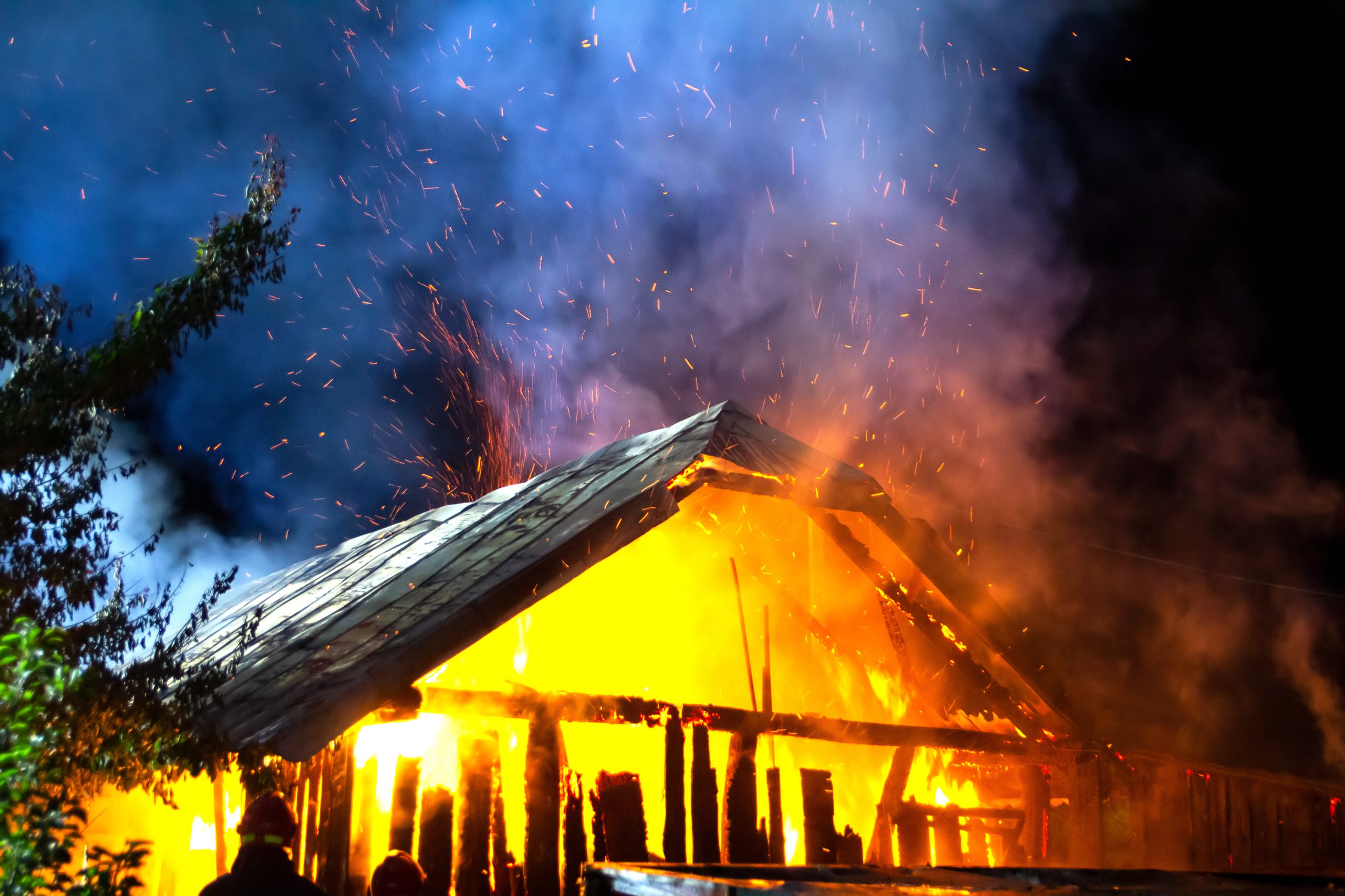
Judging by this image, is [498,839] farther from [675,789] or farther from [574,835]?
[675,789]

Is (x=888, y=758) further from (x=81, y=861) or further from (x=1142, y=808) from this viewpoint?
(x=81, y=861)

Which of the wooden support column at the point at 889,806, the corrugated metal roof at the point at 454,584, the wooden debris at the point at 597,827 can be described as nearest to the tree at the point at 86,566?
the corrugated metal roof at the point at 454,584

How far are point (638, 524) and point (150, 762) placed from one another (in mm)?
3123

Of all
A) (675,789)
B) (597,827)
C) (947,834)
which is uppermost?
(675,789)

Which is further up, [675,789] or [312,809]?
[675,789]

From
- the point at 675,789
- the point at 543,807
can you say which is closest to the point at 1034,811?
the point at 675,789

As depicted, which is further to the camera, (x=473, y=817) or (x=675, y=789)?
(x=675, y=789)

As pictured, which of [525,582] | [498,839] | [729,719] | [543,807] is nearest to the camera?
[525,582]

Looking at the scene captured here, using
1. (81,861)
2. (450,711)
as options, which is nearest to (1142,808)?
(450,711)

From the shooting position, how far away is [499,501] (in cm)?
954

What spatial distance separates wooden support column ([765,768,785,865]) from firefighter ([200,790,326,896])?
14.4 ft

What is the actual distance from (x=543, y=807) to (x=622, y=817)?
729mm

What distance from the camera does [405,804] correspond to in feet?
21.1

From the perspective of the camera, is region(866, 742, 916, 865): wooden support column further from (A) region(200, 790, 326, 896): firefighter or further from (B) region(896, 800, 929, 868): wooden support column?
(A) region(200, 790, 326, 896): firefighter
